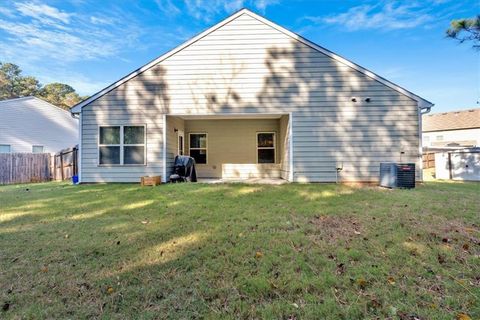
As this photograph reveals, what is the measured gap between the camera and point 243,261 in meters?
2.93

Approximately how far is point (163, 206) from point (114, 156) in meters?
4.98

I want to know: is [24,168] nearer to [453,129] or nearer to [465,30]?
[465,30]

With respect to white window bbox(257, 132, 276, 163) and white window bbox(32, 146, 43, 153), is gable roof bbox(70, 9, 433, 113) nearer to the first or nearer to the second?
white window bbox(257, 132, 276, 163)

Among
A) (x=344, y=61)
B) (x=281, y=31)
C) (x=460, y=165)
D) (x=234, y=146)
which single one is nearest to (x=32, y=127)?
(x=234, y=146)

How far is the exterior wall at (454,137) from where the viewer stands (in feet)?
86.3

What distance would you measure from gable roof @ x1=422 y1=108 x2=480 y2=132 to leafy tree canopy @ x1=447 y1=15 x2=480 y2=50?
23776 millimetres

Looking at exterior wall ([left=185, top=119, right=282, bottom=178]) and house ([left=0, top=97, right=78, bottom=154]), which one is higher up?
house ([left=0, top=97, right=78, bottom=154])

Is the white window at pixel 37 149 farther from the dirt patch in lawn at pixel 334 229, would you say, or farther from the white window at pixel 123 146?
the dirt patch in lawn at pixel 334 229

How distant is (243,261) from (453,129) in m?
34.9

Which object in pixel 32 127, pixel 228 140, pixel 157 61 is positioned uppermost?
pixel 157 61

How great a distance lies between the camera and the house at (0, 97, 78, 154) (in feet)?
58.0

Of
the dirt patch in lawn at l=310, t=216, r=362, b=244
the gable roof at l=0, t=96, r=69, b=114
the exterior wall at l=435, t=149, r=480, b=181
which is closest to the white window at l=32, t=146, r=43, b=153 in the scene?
the gable roof at l=0, t=96, r=69, b=114

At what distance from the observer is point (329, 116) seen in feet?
30.0

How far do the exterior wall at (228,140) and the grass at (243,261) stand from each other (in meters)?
6.83
